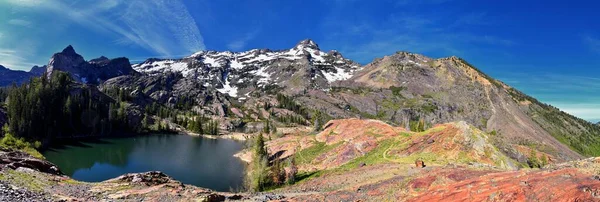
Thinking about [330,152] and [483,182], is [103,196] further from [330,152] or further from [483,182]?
[330,152]

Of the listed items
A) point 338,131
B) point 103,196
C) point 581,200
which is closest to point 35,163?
point 103,196

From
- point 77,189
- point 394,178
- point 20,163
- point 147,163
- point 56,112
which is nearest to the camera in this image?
point 77,189

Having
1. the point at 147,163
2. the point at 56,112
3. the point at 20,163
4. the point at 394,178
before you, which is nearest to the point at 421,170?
the point at 394,178

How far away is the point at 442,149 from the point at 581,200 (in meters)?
36.7

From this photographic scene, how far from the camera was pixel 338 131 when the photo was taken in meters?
88.6

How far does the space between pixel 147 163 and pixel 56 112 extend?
271ft

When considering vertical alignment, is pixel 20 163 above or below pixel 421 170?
above

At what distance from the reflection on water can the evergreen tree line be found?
1605 centimetres

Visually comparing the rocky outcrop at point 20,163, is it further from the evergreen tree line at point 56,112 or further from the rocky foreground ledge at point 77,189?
the evergreen tree line at point 56,112

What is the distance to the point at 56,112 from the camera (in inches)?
5960

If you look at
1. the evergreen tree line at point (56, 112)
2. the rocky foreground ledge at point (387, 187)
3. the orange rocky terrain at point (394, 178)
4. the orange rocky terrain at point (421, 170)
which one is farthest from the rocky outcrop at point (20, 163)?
the evergreen tree line at point (56, 112)

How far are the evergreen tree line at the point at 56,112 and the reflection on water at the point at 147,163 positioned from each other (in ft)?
52.7

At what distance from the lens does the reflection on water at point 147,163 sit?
3137 inches

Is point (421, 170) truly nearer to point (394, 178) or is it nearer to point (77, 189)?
point (394, 178)
